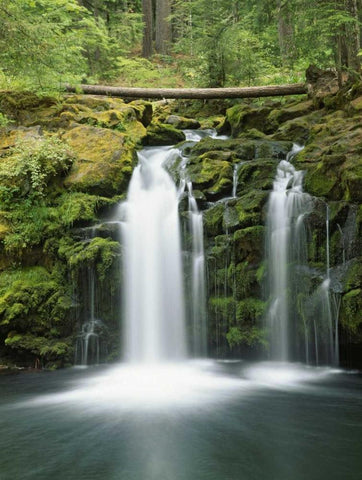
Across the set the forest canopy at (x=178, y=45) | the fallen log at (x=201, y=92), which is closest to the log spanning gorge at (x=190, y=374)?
the forest canopy at (x=178, y=45)

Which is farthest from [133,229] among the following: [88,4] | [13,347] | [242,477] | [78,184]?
[88,4]

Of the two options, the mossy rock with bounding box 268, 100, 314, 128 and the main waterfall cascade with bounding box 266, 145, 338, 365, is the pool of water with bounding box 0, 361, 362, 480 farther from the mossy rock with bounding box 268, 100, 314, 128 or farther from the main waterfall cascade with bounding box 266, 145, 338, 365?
the mossy rock with bounding box 268, 100, 314, 128

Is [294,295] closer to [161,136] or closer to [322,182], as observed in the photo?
[322,182]

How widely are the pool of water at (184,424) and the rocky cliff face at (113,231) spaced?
835 millimetres

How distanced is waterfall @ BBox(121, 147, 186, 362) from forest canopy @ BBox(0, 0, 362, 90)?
3643mm

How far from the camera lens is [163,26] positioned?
23.8m

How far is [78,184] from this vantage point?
8859 millimetres

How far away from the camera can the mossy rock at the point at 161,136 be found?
1174cm

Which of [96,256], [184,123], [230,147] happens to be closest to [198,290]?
[96,256]

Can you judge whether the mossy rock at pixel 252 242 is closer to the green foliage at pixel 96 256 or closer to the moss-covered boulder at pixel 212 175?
the moss-covered boulder at pixel 212 175

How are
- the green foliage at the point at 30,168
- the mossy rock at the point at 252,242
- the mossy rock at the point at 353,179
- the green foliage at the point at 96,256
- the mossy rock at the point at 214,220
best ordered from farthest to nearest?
the green foliage at the point at 30,168 → the mossy rock at the point at 214,220 → the green foliage at the point at 96,256 → the mossy rock at the point at 252,242 → the mossy rock at the point at 353,179

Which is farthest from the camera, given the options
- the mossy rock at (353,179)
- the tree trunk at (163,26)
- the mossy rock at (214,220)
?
the tree trunk at (163,26)

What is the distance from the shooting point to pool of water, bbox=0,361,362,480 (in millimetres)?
3719

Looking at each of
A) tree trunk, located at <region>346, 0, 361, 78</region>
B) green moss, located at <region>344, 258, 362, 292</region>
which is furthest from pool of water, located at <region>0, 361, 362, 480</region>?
tree trunk, located at <region>346, 0, 361, 78</region>
